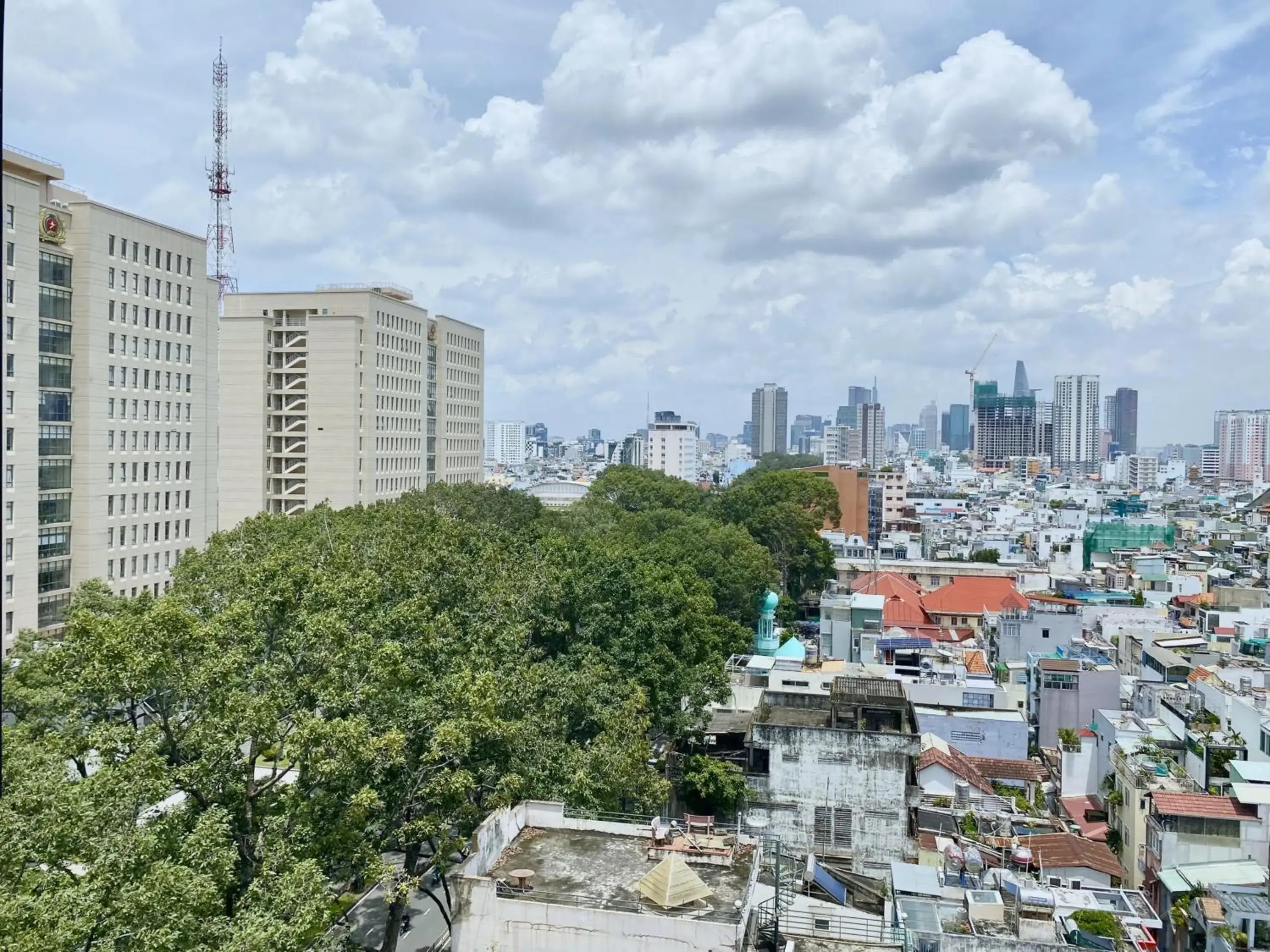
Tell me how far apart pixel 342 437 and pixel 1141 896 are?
42230 millimetres

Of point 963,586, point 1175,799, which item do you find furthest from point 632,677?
point 963,586

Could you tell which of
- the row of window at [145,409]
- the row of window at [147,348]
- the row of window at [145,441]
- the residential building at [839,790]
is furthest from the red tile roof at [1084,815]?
the row of window at [147,348]

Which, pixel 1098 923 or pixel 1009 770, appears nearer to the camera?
pixel 1098 923

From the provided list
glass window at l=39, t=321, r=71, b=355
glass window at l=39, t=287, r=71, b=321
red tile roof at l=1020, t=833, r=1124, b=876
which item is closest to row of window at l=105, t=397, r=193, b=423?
glass window at l=39, t=321, r=71, b=355

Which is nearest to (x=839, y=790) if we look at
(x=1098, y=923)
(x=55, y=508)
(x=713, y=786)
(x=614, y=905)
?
(x=713, y=786)

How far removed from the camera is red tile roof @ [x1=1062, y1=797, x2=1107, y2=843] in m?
23.2

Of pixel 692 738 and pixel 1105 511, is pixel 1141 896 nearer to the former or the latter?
pixel 692 738

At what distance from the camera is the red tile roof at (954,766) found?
22031 millimetres

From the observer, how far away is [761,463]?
453ft

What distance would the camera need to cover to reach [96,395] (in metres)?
34.0

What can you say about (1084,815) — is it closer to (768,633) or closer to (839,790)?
(839,790)

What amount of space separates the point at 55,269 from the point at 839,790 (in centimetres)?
2840

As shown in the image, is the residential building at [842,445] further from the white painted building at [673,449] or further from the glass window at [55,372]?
the glass window at [55,372]

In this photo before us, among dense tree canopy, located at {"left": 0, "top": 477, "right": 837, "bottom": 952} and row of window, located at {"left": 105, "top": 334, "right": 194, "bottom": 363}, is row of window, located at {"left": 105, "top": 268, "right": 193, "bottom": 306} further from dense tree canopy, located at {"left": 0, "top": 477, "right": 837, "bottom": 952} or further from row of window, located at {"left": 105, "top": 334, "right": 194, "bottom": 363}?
dense tree canopy, located at {"left": 0, "top": 477, "right": 837, "bottom": 952}
